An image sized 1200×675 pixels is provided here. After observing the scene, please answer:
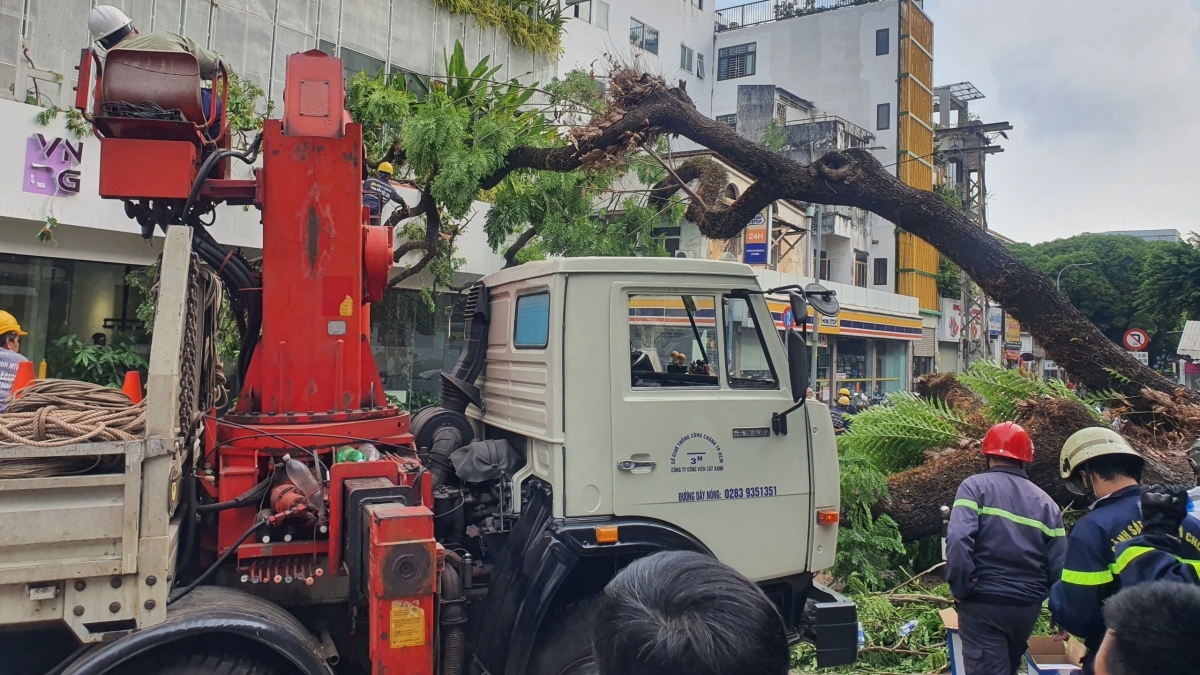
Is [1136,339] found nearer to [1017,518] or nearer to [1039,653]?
[1039,653]

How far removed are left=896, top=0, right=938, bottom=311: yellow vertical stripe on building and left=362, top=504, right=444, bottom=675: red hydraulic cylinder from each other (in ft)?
109

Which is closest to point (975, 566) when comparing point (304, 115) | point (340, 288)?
point (340, 288)

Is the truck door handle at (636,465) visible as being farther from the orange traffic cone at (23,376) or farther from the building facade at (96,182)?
the building facade at (96,182)

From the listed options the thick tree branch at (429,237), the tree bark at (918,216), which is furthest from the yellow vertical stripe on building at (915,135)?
the tree bark at (918,216)

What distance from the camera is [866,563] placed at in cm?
639

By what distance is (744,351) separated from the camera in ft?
13.5

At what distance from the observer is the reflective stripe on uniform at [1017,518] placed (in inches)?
150

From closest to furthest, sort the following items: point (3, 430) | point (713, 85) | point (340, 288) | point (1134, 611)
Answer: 1. point (1134, 611)
2. point (3, 430)
3. point (340, 288)
4. point (713, 85)

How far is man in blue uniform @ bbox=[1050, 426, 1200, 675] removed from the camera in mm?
2770

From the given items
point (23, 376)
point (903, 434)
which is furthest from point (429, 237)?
point (23, 376)

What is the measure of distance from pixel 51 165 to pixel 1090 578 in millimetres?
11529

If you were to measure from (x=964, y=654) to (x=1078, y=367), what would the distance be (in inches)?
157

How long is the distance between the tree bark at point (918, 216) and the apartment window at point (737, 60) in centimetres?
3257

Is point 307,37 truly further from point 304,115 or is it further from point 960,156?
point 960,156
